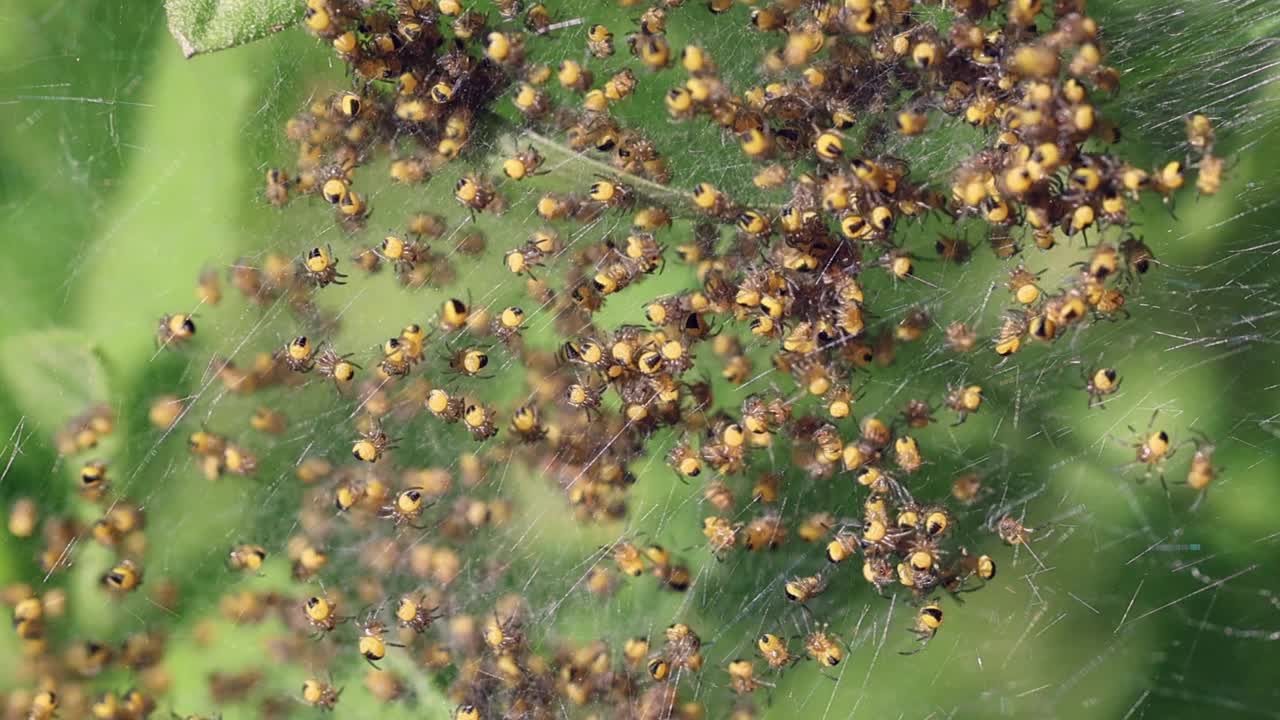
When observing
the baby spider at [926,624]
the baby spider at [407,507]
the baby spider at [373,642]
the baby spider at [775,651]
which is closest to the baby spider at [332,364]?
the baby spider at [407,507]

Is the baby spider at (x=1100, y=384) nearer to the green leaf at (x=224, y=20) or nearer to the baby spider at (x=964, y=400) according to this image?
the baby spider at (x=964, y=400)

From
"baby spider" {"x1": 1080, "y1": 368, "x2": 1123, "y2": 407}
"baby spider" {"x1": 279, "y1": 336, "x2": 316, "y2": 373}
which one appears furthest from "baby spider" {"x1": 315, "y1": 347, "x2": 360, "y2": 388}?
"baby spider" {"x1": 1080, "y1": 368, "x2": 1123, "y2": 407}

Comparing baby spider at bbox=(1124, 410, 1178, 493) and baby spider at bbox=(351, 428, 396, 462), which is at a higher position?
baby spider at bbox=(351, 428, 396, 462)

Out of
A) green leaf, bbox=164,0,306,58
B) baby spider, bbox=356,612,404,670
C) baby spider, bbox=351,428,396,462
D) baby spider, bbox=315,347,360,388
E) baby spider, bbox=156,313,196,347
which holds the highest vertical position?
green leaf, bbox=164,0,306,58

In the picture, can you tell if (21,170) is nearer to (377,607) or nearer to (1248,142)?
(377,607)

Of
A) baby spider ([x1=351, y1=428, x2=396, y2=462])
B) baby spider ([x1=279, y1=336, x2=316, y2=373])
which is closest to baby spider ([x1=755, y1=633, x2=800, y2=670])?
baby spider ([x1=351, y1=428, x2=396, y2=462])

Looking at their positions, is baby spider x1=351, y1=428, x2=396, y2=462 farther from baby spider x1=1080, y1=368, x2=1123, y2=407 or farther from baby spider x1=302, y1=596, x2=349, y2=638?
baby spider x1=1080, y1=368, x2=1123, y2=407
